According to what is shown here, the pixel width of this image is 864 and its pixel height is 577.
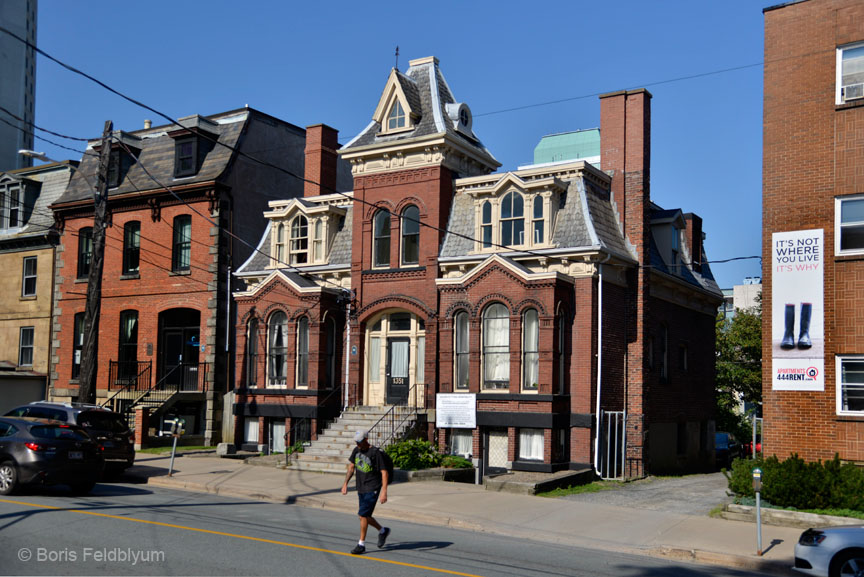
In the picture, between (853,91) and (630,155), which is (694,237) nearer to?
(630,155)

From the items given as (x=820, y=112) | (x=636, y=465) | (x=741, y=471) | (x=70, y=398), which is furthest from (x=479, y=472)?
(x=70, y=398)

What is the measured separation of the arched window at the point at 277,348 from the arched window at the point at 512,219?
7.71 metres

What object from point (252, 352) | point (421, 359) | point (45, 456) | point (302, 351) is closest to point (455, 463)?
point (421, 359)

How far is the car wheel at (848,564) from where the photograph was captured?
35.7ft

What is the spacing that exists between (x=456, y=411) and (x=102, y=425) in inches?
363

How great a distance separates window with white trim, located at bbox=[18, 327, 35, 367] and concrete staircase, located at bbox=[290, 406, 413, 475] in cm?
1709

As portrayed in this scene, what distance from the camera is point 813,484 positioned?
16188mm

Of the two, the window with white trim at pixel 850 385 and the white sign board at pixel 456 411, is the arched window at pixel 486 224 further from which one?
the window with white trim at pixel 850 385

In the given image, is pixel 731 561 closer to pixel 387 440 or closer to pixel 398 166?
pixel 387 440

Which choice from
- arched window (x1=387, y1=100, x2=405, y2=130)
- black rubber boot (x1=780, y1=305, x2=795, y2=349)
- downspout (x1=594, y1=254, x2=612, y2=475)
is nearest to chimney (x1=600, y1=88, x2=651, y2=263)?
downspout (x1=594, y1=254, x2=612, y2=475)

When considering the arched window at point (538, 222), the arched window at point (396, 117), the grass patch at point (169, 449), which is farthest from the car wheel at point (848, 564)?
the grass patch at point (169, 449)

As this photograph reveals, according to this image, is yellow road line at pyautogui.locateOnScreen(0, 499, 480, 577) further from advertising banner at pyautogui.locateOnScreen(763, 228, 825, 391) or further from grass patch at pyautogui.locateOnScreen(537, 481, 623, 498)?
advertising banner at pyautogui.locateOnScreen(763, 228, 825, 391)

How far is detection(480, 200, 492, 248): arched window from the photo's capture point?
25.1m

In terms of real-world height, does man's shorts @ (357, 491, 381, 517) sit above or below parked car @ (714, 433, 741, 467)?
above
